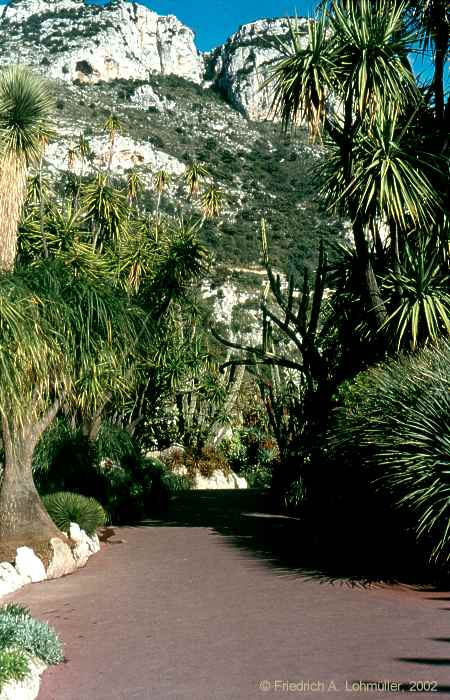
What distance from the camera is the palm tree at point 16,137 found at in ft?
33.3

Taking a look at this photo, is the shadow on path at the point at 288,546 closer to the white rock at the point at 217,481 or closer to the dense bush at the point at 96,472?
the dense bush at the point at 96,472

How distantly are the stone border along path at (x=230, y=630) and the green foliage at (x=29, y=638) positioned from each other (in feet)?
0.42

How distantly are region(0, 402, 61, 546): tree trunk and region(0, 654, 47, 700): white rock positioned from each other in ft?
14.9

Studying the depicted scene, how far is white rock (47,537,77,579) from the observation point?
9781 millimetres

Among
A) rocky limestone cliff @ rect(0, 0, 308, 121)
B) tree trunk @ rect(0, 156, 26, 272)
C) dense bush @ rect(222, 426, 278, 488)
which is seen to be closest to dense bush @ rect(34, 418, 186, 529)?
tree trunk @ rect(0, 156, 26, 272)

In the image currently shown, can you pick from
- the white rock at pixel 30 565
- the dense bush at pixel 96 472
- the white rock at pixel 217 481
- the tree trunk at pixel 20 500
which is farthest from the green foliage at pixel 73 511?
the white rock at pixel 217 481

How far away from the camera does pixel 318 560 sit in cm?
993

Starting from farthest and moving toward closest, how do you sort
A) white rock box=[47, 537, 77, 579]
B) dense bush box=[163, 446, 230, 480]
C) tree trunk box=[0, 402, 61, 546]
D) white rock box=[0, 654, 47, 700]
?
dense bush box=[163, 446, 230, 480] < tree trunk box=[0, 402, 61, 546] < white rock box=[47, 537, 77, 579] < white rock box=[0, 654, 47, 700]

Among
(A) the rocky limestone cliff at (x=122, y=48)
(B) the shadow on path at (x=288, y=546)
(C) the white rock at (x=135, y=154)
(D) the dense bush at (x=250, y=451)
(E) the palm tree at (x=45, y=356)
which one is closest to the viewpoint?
(B) the shadow on path at (x=288, y=546)

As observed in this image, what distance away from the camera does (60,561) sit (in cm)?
995

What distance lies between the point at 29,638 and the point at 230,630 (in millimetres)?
1862

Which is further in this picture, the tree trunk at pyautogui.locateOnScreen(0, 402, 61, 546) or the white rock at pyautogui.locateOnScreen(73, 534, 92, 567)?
the white rock at pyautogui.locateOnScreen(73, 534, 92, 567)

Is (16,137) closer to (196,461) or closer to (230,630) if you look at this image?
(230,630)

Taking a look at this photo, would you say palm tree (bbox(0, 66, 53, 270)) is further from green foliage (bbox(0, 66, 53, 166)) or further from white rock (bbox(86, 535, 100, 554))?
white rock (bbox(86, 535, 100, 554))
